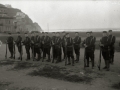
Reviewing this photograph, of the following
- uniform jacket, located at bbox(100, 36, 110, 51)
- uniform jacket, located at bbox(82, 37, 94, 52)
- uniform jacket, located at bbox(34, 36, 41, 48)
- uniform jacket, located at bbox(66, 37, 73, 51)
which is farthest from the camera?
uniform jacket, located at bbox(34, 36, 41, 48)

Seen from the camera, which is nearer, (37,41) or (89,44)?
(89,44)

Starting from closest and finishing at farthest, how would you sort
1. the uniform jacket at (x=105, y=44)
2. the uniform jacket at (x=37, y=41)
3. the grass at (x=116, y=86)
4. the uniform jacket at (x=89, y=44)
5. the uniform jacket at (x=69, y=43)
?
the grass at (x=116, y=86) < the uniform jacket at (x=105, y=44) < the uniform jacket at (x=89, y=44) < the uniform jacket at (x=69, y=43) < the uniform jacket at (x=37, y=41)

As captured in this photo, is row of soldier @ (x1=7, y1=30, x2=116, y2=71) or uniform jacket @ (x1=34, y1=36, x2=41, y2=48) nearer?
row of soldier @ (x1=7, y1=30, x2=116, y2=71)

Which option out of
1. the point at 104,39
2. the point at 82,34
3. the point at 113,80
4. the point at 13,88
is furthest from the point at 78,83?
the point at 82,34

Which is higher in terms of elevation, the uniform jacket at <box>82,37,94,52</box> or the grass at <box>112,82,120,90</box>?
the uniform jacket at <box>82,37,94,52</box>

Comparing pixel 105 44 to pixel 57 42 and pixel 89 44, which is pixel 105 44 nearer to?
pixel 89 44

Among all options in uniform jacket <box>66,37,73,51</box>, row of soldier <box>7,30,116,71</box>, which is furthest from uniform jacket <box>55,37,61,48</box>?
uniform jacket <box>66,37,73,51</box>

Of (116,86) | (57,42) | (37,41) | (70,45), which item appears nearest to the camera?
(116,86)

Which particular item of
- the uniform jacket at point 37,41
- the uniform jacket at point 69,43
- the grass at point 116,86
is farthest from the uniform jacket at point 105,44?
the uniform jacket at point 37,41

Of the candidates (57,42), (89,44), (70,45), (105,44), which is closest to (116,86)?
(105,44)

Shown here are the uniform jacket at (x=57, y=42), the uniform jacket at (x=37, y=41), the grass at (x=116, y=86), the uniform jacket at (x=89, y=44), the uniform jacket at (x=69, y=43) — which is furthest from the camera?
the uniform jacket at (x=37, y=41)

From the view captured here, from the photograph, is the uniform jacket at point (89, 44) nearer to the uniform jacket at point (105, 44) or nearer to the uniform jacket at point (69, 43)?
the uniform jacket at point (105, 44)

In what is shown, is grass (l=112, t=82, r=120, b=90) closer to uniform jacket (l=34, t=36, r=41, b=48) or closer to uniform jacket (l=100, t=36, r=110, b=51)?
uniform jacket (l=100, t=36, r=110, b=51)

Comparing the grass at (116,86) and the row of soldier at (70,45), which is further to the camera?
the row of soldier at (70,45)
